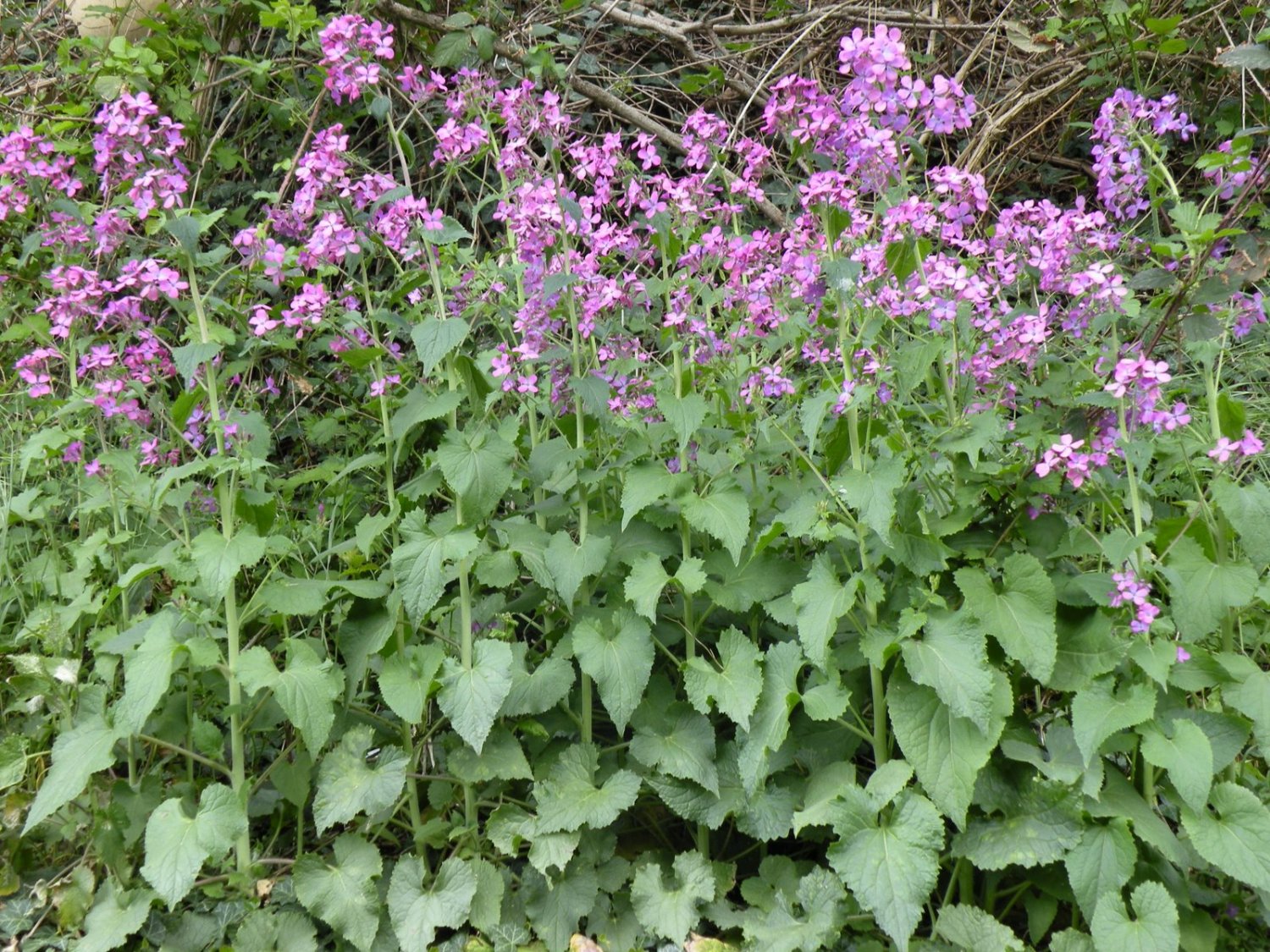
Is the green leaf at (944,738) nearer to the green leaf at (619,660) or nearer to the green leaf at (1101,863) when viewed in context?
the green leaf at (1101,863)

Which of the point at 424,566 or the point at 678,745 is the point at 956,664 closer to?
the point at 678,745

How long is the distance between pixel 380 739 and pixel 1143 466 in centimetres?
170

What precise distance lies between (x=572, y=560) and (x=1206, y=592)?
122cm

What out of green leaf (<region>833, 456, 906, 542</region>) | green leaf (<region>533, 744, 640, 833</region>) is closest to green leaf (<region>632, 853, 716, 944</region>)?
green leaf (<region>533, 744, 640, 833</region>)

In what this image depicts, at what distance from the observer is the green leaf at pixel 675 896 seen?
2.27 meters

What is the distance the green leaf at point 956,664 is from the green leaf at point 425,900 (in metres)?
1.01

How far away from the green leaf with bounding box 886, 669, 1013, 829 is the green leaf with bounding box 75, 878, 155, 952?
61.4 inches

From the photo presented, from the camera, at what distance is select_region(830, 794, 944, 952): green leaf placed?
202cm

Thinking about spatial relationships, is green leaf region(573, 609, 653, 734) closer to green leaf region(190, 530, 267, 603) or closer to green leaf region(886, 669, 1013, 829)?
green leaf region(886, 669, 1013, 829)

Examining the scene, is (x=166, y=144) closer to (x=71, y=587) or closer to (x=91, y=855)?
(x=71, y=587)

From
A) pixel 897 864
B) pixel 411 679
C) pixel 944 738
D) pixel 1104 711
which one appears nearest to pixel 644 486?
pixel 411 679

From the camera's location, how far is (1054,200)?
16.5ft

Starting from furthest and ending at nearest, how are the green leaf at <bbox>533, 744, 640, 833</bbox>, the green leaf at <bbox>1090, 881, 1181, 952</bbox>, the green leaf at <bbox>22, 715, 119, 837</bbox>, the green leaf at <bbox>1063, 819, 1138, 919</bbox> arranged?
the green leaf at <bbox>533, 744, 640, 833</bbox>
the green leaf at <bbox>22, 715, 119, 837</bbox>
the green leaf at <bbox>1063, 819, 1138, 919</bbox>
the green leaf at <bbox>1090, 881, 1181, 952</bbox>

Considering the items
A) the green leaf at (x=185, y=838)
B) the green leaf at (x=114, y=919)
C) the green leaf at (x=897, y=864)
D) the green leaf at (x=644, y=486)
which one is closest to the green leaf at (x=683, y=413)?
the green leaf at (x=644, y=486)
